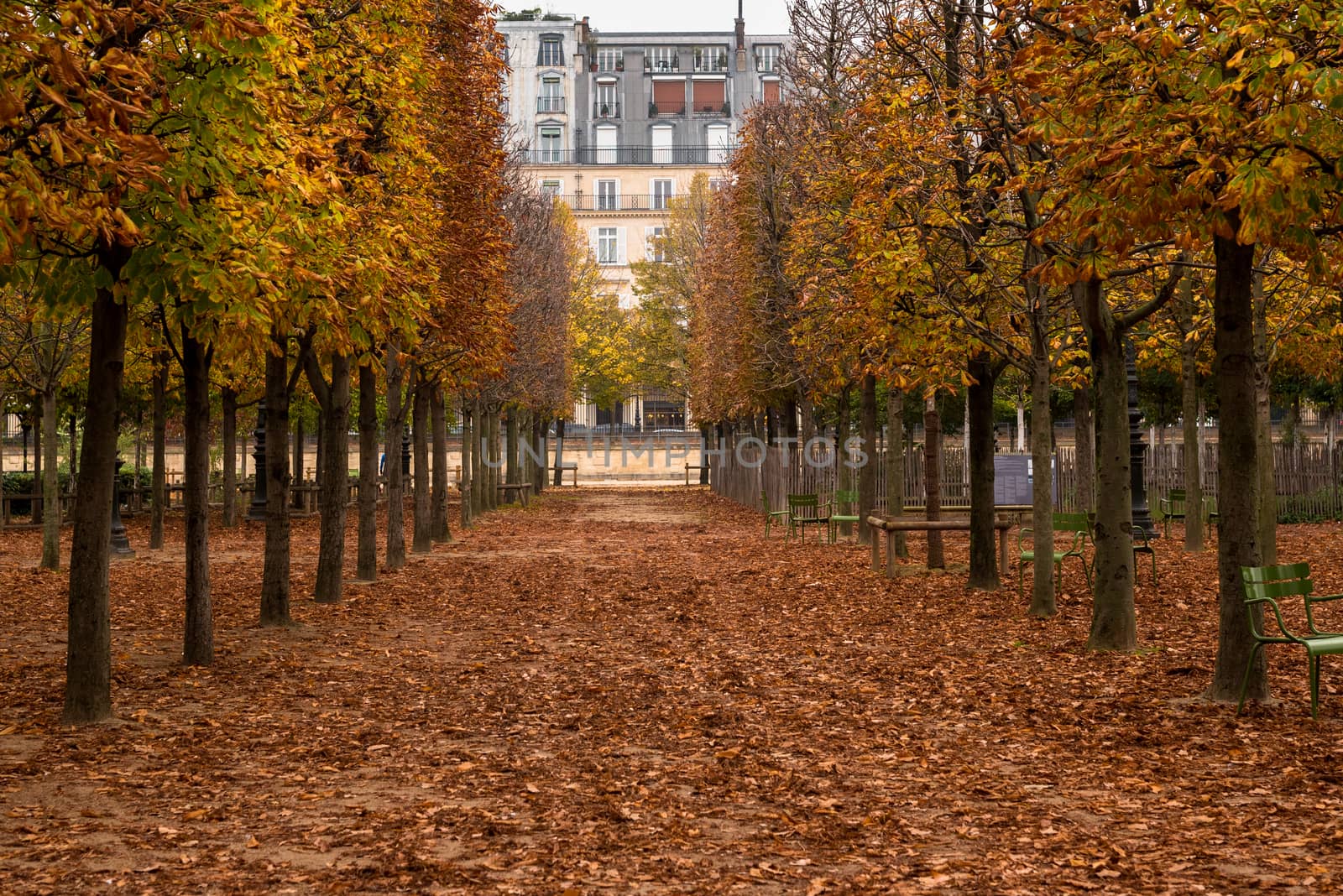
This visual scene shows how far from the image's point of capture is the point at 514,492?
166ft

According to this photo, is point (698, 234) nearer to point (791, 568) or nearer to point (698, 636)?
point (791, 568)

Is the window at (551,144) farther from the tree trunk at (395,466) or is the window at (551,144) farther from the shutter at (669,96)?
the tree trunk at (395,466)

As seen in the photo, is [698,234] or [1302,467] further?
[698,234]

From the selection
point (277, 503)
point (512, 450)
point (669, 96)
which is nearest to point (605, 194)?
point (669, 96)

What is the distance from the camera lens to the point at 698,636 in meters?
14.1

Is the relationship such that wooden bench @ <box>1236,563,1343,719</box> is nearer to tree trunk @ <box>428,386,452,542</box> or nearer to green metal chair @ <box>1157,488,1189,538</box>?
green metal chair @ <box>1157,488,1189,538</box>

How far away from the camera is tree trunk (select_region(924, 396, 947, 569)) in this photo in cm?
1964

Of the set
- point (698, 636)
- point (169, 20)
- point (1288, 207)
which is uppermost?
point (169, 20)

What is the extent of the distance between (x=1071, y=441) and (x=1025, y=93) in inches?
1995

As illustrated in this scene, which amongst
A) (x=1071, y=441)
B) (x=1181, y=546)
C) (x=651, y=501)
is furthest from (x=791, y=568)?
(x=1071, y=441)

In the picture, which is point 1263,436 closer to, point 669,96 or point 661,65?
point 669,96

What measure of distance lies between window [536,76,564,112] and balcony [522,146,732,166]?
262 centimetres

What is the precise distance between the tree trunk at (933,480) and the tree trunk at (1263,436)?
4121mm

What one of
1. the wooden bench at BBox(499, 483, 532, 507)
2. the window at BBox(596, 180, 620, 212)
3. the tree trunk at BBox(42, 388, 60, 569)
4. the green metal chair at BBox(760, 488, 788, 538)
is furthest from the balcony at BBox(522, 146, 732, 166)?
the tree trunk at BBox(42, 388, 60, 569)
